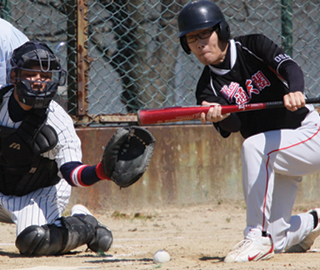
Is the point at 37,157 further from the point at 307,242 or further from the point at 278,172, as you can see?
the point at 307,242

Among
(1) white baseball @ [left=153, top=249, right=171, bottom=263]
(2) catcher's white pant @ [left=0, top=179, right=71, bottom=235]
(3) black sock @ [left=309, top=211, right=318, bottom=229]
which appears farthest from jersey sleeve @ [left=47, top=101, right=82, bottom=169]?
(3) black sock @ [left=309, top=211, right=318, bottom=229]

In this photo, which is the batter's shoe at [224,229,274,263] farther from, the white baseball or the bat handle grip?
the bat handle grip

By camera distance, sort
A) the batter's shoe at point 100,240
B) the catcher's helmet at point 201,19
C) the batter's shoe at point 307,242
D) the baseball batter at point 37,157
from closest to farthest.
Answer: the catcher's helmet at point 201,19
the baseball batter at point 37,157
the batter's shoe at point 307,242
the batter's shoe at point 100,240

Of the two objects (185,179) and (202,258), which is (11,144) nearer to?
(202,258)

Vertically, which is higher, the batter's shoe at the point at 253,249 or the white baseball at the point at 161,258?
the batter's shoe at the point at 253,249

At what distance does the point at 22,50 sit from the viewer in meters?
3.66

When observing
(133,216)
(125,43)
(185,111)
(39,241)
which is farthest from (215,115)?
(125,43)

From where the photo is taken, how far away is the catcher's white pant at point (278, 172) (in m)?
3.19

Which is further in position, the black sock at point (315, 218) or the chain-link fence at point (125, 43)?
the chain-link fence at point (125, 43)

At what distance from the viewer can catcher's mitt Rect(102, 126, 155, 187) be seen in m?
3.04

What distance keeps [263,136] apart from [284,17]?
3.15m

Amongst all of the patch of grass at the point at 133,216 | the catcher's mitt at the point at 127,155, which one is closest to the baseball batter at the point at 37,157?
the catcher's mitt at the point at 127,155

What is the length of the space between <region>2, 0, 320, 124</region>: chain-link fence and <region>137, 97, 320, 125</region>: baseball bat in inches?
86.2

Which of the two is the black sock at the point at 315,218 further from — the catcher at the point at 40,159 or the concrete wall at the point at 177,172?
the concrete wall at the point at 177,172
